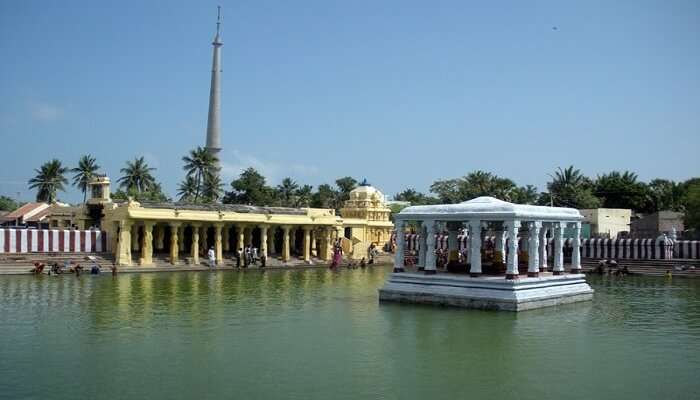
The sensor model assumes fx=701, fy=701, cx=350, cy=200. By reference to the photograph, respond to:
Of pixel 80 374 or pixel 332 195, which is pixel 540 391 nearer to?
pixel 80 374

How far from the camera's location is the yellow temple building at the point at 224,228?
34.3 meters

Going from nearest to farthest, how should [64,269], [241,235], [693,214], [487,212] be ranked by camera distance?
1. [487,212]
2. [64,269]
3. [241,235]
4. [693,214]

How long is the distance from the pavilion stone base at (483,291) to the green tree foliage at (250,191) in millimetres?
41452

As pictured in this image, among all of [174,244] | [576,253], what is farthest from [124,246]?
[576,253]

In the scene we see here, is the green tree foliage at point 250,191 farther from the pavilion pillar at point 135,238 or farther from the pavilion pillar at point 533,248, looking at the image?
the pavilion pillar at point 533,248

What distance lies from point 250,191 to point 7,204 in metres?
37.8

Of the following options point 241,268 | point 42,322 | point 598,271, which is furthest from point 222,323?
point 598,271

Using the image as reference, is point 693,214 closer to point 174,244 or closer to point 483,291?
point 483,291

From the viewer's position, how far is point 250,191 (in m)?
62.6

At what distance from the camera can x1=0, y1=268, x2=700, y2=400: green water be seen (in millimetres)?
10984

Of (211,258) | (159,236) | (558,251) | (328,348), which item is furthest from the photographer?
(159,236)

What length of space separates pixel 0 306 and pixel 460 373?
13432mm

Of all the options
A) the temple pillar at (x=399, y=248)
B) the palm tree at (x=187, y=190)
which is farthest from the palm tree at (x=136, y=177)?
the temple pillar at (x=399, y=248)

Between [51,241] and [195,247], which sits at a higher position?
[51,241]
